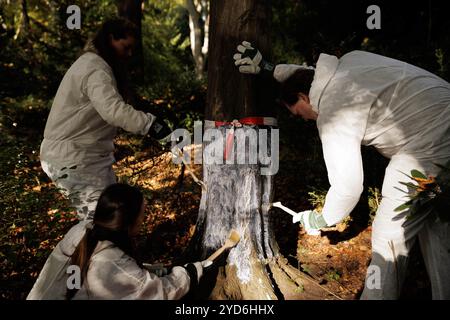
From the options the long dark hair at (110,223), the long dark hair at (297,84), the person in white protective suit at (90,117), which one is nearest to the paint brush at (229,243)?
the long dark hair at (110,223)

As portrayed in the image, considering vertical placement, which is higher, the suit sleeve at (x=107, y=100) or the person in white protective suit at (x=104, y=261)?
the suit sleeve at (x=107, y=100)

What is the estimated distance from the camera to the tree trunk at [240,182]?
299 centimetres

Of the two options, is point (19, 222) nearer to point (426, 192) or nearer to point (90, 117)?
point (90, 117)

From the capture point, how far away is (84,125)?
3188 millimetres

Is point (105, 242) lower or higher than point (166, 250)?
higher

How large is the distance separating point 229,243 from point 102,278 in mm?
1040

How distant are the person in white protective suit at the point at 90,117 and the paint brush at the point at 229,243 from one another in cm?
105

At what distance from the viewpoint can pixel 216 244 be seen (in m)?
3.20

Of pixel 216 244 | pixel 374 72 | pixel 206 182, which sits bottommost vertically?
pixel 216 244

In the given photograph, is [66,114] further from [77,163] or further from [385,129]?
[385,129]

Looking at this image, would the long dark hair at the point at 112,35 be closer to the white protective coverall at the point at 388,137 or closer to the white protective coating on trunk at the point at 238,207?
the white protective coating on trunk at the point at 238,207
